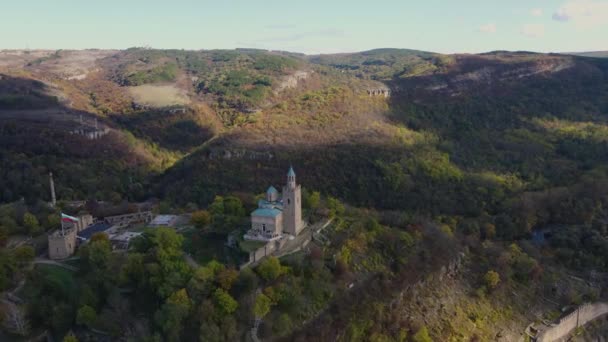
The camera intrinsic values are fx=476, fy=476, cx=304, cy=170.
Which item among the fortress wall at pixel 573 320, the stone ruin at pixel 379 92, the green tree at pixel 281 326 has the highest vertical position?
the stone ruin at pixel 379 92

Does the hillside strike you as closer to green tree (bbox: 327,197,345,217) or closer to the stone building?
green tree (bbox: 327,197,345,217)

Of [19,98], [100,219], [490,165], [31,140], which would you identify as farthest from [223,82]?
[100,219]

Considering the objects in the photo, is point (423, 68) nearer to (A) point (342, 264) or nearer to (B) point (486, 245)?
(B) point (486, 245)

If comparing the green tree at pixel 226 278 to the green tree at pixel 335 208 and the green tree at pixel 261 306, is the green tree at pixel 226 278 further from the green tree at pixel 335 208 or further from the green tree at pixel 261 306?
the green tree at pixel 335 208

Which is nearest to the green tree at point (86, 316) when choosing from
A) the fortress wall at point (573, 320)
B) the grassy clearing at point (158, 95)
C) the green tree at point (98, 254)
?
the green tree at point (98, 254)

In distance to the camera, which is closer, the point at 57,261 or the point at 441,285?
the point at 57,261

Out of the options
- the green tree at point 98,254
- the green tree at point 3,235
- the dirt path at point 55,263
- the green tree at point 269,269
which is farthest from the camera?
the green tree at point 3,235

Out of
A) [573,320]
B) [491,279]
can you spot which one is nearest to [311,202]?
[491,279]
